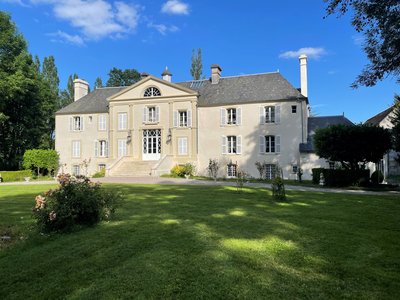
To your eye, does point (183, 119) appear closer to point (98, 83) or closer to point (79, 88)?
point (79, 88)

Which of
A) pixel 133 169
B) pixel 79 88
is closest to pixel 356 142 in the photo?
pixel 133 169

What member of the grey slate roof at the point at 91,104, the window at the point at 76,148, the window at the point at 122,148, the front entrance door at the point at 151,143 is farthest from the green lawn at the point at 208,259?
the grey slate roof at the point at 91,104

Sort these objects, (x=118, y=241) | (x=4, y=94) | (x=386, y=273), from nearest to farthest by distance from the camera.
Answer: (x=386, y=273), (x=118, y=241), (x=4, y=94)

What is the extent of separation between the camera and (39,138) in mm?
34250

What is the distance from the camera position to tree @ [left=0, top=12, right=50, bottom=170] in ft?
91.6

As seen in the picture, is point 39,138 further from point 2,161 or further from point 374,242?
point 374,242

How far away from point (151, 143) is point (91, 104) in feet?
25.9

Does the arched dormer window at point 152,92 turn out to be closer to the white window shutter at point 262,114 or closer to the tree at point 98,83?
the white window shutter at point 262,114

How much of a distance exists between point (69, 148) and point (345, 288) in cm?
3091

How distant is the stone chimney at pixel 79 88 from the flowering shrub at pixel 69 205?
30319 mm

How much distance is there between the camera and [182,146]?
27703 millimetres

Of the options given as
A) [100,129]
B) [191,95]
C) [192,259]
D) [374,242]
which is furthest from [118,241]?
[100,129]

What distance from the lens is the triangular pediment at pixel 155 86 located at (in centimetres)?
2777

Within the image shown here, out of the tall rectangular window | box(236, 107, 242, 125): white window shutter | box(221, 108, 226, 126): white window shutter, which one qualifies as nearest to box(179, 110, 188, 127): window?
the tall rectangular window
